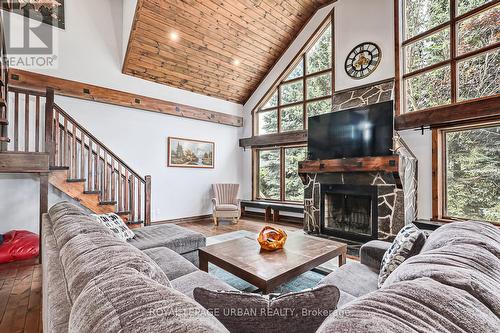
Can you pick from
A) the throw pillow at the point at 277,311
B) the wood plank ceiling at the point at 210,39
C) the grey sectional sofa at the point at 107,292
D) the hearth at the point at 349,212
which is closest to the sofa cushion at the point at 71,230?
the grey sectional sofa at the point at 107,292

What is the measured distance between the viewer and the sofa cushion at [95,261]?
73 cm

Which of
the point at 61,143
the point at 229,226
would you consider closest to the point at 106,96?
the point at 61,143

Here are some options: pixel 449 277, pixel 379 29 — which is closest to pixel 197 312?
pixel 449 277

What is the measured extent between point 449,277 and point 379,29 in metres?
5.06

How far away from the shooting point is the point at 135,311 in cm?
50

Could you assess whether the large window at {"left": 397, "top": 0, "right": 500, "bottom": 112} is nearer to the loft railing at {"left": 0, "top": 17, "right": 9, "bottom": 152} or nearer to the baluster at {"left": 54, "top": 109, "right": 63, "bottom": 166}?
the baluster at {"left": 54, "top": 109, "right": 63, "bottom": 166}

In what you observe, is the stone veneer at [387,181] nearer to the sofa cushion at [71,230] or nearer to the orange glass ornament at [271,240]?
the orange glass ornament at [271,240]

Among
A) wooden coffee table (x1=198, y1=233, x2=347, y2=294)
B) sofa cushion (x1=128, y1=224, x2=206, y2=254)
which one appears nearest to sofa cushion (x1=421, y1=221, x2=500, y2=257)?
wooden coffee table (x1=198, y1=233, x2=347, y2=294)

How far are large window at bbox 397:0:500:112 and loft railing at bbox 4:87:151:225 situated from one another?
509cm

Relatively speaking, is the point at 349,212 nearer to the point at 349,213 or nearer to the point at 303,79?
the point at 349,213

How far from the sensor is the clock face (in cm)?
447

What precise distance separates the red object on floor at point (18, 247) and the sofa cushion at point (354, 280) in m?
3.80

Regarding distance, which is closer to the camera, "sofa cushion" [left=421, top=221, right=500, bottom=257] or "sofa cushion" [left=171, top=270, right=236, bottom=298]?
"sofa cushion" [left=421, top=221, right=500, bottom=257]

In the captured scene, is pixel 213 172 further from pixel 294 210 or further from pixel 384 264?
pixel 384 264
